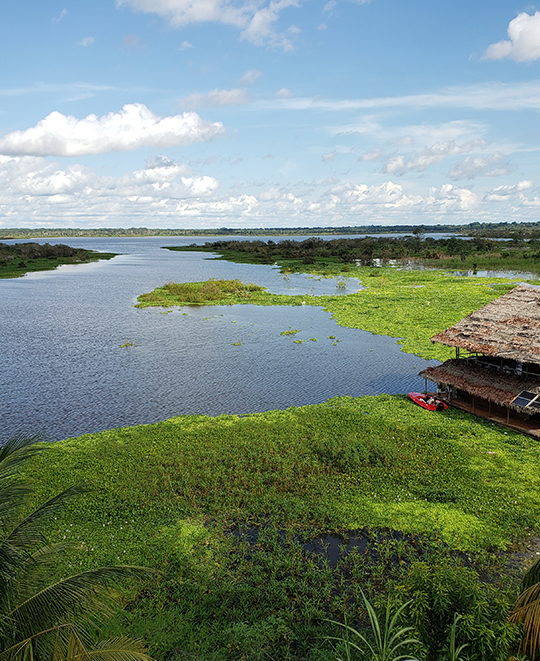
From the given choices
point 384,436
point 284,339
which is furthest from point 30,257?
point 384,436

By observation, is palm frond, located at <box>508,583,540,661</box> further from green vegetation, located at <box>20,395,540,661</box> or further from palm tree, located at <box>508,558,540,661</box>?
green vegetation, located at <box>20,395,540,661</box>

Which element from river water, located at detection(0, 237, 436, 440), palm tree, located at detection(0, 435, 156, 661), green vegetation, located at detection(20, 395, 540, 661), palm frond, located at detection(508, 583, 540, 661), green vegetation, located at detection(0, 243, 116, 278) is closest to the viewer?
palm tree, located at detection(0, 435, 156, 661)

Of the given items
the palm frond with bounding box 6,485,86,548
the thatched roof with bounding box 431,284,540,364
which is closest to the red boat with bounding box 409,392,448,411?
the thatched roof with bounding box 431,284,540,364

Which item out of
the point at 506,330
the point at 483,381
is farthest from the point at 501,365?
the point at 506,330

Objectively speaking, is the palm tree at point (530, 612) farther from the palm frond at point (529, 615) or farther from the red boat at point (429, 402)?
the red boat at point (429, 402)

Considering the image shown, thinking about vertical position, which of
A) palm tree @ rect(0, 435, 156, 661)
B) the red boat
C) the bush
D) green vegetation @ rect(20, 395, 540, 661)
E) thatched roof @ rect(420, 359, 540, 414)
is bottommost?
green vegetation @ rect(20, 395, 540, 661)

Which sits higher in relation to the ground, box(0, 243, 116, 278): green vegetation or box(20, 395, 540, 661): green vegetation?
box(0, 243, 116, 278): green vegetation

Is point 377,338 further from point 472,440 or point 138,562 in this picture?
point 138,562
